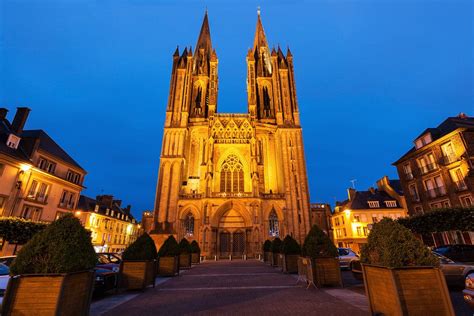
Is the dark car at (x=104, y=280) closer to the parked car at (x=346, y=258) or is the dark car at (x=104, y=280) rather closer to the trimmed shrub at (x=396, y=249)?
the trimmed shrub at (x=396, y=249)

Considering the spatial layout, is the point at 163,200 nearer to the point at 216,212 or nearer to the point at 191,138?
the point at 216,212

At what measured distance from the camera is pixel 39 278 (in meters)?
4.14

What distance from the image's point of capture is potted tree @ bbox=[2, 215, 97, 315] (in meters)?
3.98

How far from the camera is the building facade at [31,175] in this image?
704 inches

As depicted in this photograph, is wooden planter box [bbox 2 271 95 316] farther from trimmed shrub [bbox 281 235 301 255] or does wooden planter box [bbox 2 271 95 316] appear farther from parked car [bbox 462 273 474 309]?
trimmed shrub [bbox 281 235 301 255]

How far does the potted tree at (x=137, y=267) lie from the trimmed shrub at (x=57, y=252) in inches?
144

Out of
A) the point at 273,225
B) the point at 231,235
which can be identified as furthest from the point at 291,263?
the point at 231,235

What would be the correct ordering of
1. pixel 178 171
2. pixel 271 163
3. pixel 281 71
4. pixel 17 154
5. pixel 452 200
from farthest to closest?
pixel 281 71, pixel 271 163, pixel 178 171, pixel 452 200, pixel 17 154

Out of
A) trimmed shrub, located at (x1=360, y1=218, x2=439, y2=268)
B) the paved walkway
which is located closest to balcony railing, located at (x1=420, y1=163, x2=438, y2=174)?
the paved walkway

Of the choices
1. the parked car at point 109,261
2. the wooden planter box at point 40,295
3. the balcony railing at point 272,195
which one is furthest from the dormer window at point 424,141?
the wooden planter box at point 40,295

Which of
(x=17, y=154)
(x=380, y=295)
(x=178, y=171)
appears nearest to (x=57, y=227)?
(x=380, y=295)

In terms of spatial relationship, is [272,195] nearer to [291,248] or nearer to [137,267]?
[291,248]

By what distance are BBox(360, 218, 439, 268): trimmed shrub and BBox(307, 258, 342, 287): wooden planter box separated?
3843 millimetres

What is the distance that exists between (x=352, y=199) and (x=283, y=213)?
44.5ft
